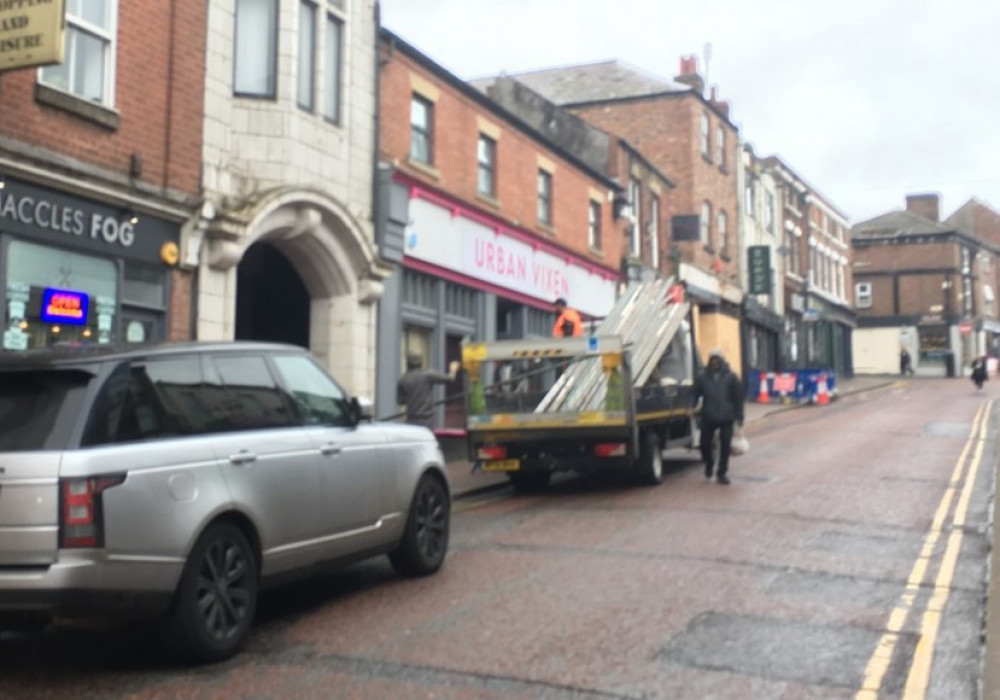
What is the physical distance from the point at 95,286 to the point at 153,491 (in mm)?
7036

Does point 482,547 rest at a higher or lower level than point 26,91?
lower

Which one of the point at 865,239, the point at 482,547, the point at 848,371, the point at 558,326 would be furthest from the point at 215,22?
the point at 865,239

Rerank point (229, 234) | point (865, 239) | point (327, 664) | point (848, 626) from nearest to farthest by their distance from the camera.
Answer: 1. point (327, 664)
2. point (848, 626)
3. point (229, 234)
4. point (865, 239)

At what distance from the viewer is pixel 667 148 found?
35.5 metres

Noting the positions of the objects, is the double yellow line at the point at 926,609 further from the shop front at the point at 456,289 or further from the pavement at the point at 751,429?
the shop front at the point at 456,289

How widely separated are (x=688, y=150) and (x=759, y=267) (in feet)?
25.4

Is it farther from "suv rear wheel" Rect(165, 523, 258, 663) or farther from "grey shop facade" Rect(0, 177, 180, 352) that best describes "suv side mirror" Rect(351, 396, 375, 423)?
"grey shop facade" Rect(0, 177, 180, 352)

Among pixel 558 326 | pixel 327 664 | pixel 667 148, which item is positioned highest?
pixel 667 148

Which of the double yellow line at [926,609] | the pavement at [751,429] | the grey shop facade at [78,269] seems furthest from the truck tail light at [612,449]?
the grey shop facade at [78,269]

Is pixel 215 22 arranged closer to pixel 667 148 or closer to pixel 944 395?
pixel 667 148

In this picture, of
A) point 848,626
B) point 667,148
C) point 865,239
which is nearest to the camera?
point 848,626

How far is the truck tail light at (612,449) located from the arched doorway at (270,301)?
609 cm

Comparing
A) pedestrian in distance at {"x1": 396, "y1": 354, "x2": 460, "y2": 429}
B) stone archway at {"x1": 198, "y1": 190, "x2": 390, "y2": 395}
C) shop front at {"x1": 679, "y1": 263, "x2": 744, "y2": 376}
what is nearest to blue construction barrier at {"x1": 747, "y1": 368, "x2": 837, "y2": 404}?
shop front at {"x1": 679, "y1": 263, "x2": 744, "y2": 376}

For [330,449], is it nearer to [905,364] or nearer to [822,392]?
[822,392]
